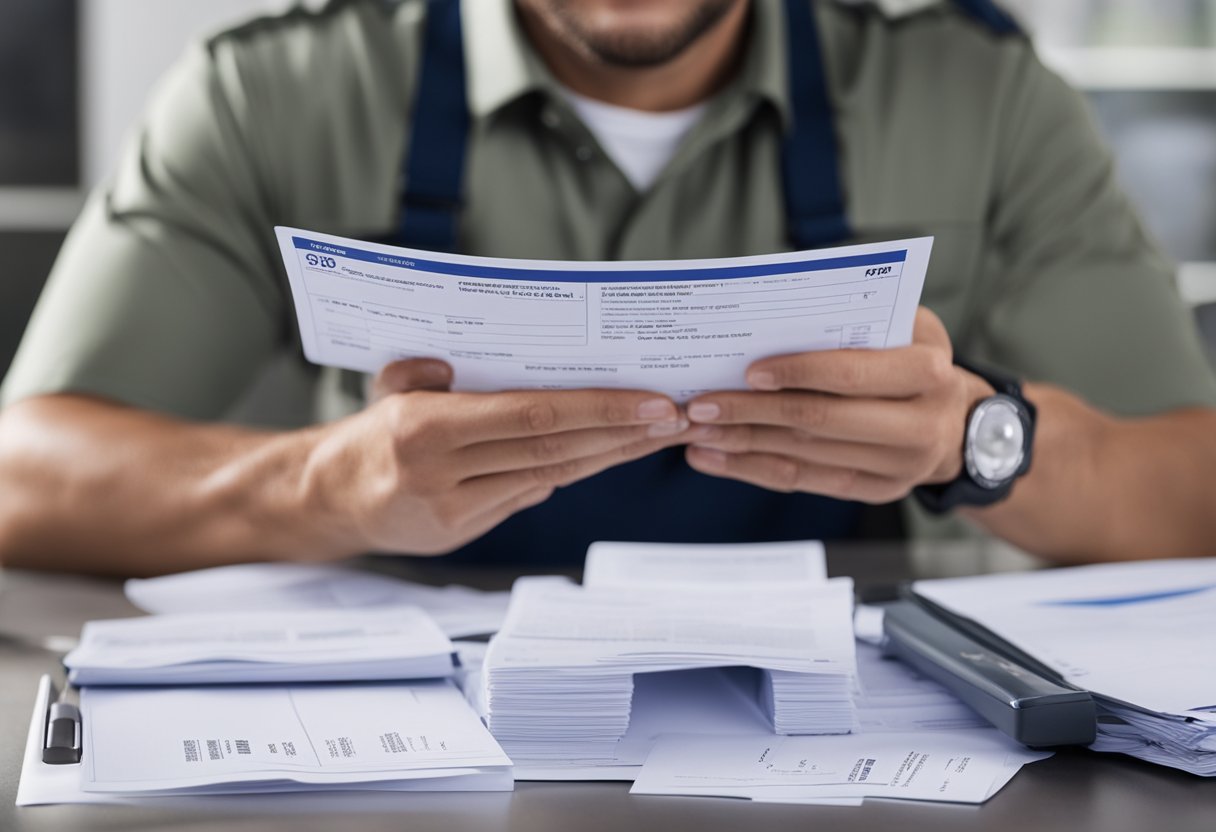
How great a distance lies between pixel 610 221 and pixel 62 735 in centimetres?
75

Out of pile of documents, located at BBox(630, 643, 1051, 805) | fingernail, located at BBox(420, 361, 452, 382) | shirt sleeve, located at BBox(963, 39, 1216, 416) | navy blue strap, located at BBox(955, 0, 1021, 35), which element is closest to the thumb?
fingernail, located at BBox(420, 361, 452, 382)

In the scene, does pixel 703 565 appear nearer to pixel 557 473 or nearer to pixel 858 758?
pixel 557 473

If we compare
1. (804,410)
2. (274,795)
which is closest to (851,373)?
(804,410)

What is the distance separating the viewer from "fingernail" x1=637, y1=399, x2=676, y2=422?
26.7 inches

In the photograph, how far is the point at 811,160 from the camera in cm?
121

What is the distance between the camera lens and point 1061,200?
1245 millimetres

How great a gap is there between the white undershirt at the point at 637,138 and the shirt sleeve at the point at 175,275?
32 centimetres

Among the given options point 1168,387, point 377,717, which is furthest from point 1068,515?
point 377,717

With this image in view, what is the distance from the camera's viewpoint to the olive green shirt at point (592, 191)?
1.15 metres

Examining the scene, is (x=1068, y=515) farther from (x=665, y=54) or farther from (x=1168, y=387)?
(x=665, y=54)

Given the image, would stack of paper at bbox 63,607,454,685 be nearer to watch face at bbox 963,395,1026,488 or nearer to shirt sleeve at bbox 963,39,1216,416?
watch face at bbox 963,395,1026,488

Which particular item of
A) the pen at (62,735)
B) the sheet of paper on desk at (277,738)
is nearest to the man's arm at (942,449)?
A: the sheet of paper on desk at (277,738)

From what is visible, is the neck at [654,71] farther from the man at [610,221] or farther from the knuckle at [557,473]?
the knuckle at [557,473]

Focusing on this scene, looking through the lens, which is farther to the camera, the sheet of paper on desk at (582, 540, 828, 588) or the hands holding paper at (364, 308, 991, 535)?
the sheet of paper on desk at (582, 540, 828, 588)
